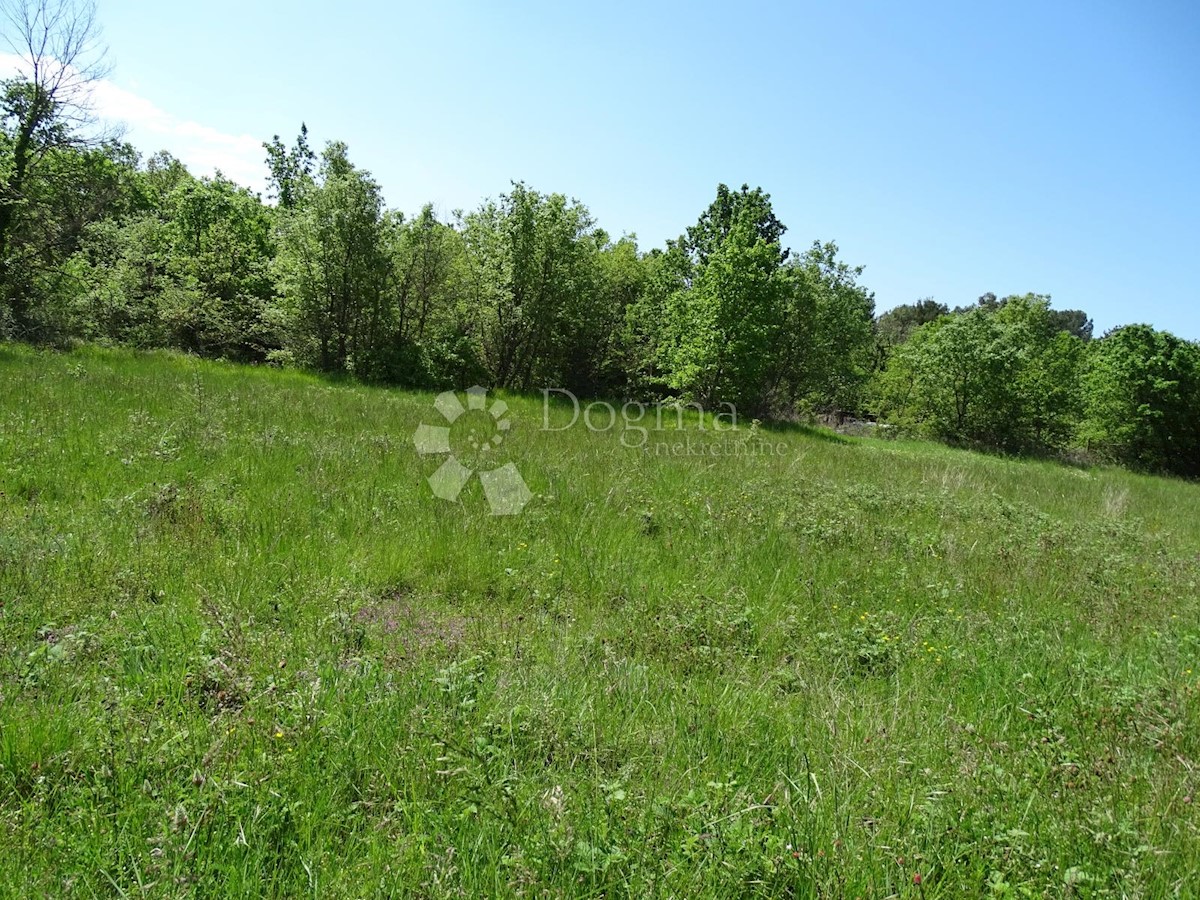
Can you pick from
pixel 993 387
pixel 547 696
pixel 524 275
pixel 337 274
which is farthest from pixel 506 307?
pixel 993 387

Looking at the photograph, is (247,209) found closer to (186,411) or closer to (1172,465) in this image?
(186,411)

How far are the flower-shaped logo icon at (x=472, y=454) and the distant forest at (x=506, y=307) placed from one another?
8907 millimetres

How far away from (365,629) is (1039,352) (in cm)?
3944

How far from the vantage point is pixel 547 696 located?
285cm

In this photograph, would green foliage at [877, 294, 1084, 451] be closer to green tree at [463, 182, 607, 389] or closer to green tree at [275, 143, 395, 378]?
green tree at [463, 182, 607, 389]

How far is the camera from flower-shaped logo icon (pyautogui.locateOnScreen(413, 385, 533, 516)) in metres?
6.63

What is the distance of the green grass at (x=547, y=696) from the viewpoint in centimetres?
202

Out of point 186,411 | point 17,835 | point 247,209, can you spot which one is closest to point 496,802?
point 17,835

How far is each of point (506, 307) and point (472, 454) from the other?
49.2ft

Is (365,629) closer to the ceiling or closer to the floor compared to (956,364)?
closer to the floor

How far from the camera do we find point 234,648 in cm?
305

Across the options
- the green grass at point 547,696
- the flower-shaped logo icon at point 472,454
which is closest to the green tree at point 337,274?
the flower-shaped logo icon at point 472,454

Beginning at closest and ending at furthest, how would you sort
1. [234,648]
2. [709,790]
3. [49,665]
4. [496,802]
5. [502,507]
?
1. [496,802]
2. [709,790]
3. [49,665]
4. [234,648]
5. [502,507]

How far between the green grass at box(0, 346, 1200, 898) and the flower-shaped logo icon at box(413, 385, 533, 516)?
37 centimetres
